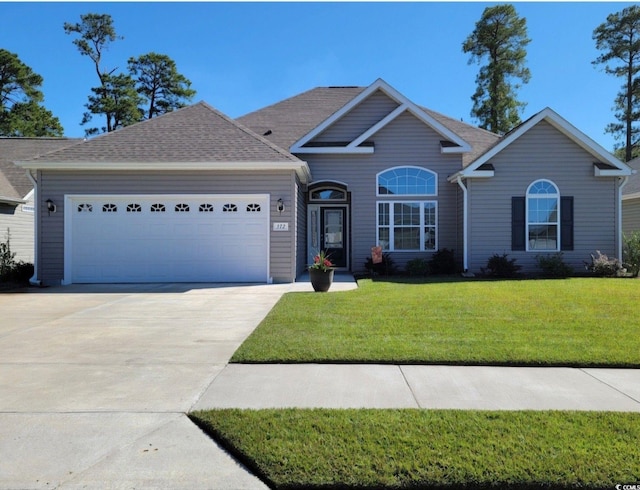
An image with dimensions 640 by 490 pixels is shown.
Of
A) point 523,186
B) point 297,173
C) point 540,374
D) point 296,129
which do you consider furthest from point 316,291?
point 296,129

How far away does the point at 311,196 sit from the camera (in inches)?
657

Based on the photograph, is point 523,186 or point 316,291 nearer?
point 316,291

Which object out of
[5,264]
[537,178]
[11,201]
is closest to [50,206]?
[5,264]

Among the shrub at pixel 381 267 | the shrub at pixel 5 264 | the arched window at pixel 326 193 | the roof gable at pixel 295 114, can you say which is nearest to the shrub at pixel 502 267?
the shrub at pixel 381 267

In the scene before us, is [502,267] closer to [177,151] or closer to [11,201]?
[177,151]

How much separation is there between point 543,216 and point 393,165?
5.10 meters

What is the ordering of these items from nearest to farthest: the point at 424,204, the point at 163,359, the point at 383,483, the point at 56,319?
the point at 383,483, the point at 163,359, the point at 56,319, the point at 424,204

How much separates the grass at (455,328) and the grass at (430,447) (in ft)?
5.39

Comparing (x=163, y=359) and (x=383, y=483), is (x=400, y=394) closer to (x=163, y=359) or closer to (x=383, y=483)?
(x=383, y=483)

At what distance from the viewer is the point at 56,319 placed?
803cm

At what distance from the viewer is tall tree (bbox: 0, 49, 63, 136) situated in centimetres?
3253

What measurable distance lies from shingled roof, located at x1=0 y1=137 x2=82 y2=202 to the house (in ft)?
20.2

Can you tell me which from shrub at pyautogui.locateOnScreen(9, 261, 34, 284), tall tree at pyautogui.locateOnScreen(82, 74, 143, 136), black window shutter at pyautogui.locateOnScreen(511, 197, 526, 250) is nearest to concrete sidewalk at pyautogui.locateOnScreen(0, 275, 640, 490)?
shrub at pyautogui.locateOnScreen(9, 261, 34, 284)

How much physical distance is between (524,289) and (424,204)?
5.60 metres
